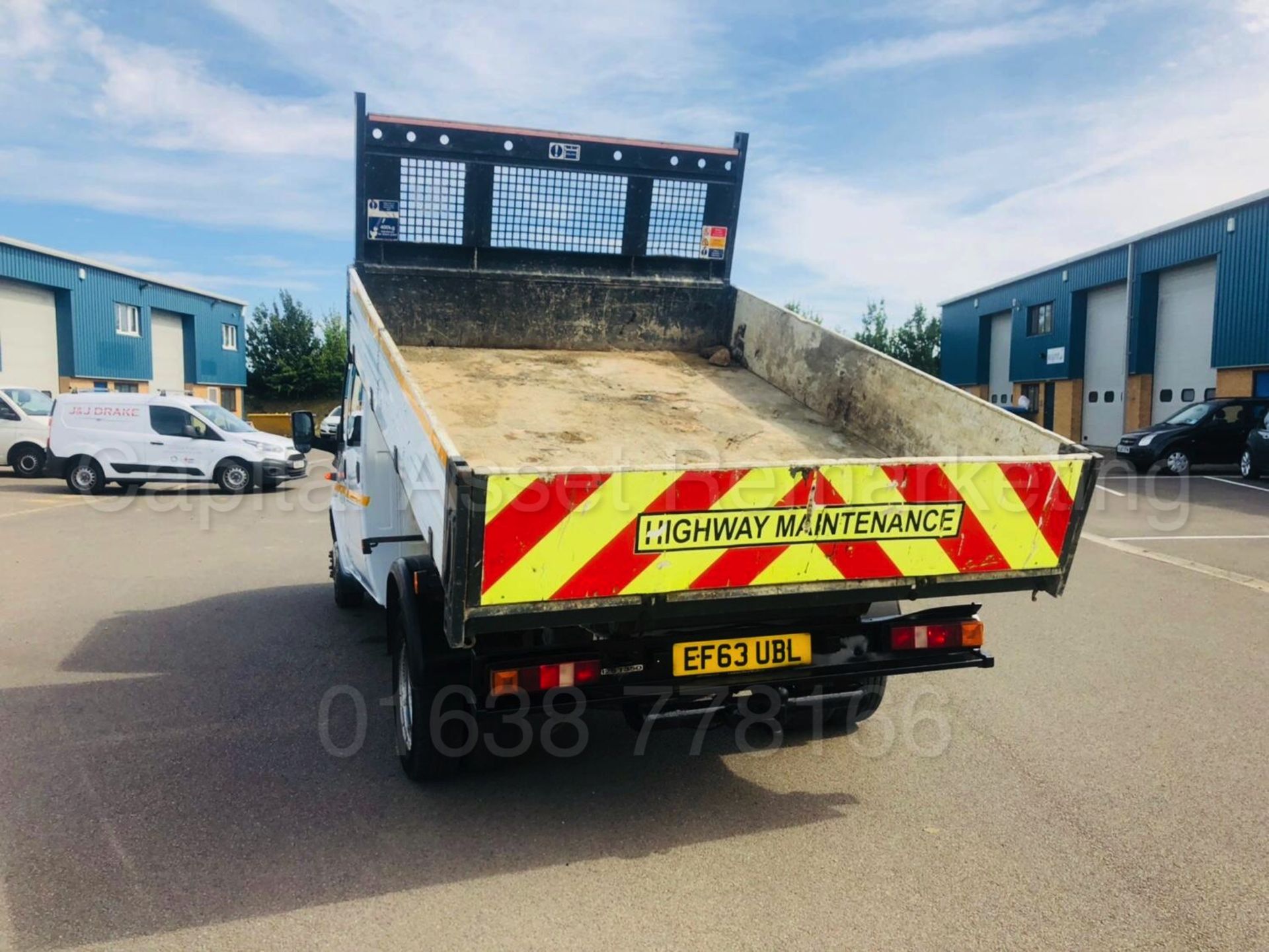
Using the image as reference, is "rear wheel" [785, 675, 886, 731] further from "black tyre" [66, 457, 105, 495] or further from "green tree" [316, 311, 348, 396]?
"green tree" [316, 311, 348, 396]

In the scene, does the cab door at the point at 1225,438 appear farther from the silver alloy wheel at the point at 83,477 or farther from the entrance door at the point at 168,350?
the entrance door at the point at 168,350

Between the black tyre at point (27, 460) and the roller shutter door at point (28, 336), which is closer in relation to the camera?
the black tyre at point (27, 460)

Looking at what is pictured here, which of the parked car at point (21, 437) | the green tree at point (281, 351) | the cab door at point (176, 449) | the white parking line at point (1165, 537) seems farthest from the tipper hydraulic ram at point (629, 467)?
the green tree at point (281, 351)

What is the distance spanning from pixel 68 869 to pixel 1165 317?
30.4 m

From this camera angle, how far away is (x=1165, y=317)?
27.3m

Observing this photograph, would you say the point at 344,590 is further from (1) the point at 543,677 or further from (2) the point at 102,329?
(2) the point at 102,329

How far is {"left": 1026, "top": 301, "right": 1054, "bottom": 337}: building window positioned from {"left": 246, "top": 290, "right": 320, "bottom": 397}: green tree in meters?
37.0

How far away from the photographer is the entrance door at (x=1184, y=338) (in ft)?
82.7

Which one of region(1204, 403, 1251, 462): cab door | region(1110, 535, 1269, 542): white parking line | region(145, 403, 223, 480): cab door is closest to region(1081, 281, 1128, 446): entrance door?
region(1204, 403, 1251, 462): cab door

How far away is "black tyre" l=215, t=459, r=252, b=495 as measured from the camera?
54.4ft

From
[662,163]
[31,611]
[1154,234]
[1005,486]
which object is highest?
[1154,234]

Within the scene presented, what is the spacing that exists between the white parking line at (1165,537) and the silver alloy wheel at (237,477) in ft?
45.0

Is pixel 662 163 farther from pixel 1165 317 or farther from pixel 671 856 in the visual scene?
pixel 1165 317

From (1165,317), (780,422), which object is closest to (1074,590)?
(780,422)
